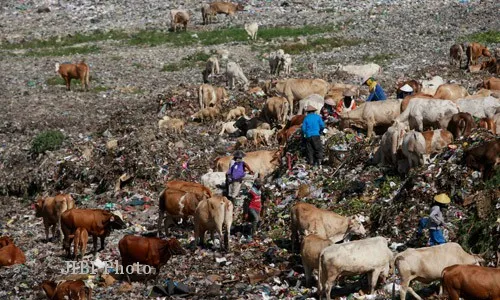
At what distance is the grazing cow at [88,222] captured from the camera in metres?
13.7

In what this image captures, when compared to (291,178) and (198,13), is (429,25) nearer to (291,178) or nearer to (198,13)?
(198,13)

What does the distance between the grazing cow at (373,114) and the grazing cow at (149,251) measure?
6.10 meters

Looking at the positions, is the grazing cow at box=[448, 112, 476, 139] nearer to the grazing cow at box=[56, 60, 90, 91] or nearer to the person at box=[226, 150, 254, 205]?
the person at box=[226, 150, 254, 205]

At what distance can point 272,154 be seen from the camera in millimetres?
17312

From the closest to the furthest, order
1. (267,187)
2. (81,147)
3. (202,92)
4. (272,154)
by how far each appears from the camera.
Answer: (267,187) → (272,154) → (81,147) → (202,92)

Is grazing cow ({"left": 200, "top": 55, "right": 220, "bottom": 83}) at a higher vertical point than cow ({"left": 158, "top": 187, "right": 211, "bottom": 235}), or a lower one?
lower

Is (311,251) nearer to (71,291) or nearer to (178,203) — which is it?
(71,291)

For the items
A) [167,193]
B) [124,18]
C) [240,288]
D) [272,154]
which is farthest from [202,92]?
[124,18]

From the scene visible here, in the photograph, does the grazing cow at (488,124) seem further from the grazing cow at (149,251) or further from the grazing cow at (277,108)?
the grazing cow at (149,251)

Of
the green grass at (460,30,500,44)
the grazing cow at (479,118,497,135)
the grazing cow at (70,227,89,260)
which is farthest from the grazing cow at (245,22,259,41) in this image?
the grazing cow at (70,227,89,260)

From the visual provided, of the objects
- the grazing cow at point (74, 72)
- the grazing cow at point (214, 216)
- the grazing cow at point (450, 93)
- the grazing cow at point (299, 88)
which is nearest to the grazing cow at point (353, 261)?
the grazing cow at point (214, 216)

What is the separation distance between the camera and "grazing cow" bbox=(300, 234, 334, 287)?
11547 mm

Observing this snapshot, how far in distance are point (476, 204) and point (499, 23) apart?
68.6 ft

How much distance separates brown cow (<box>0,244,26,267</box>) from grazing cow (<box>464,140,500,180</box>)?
7703 mm
